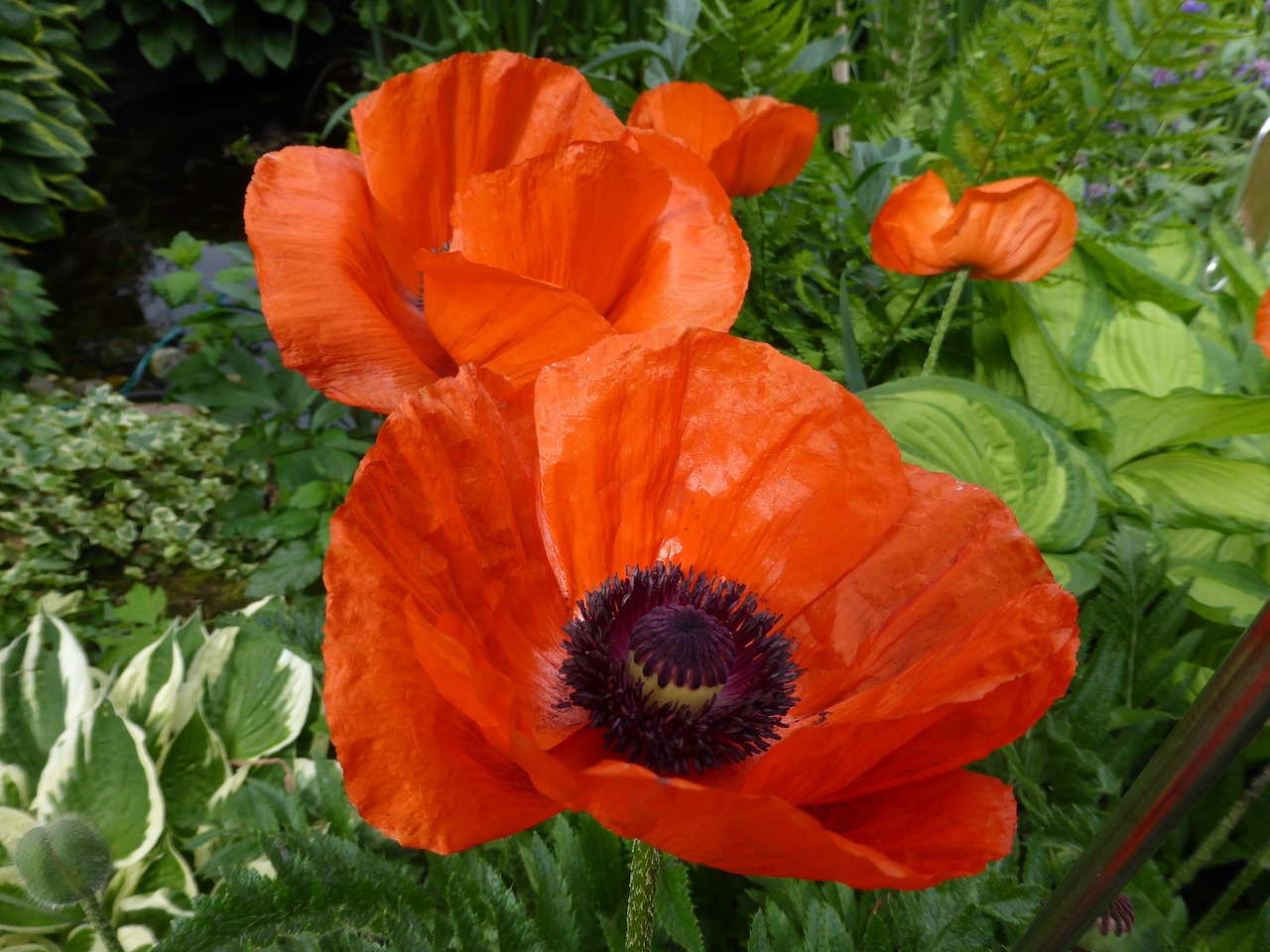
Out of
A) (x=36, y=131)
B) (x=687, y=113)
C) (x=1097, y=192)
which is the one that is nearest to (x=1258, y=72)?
(x=1097, y=192)

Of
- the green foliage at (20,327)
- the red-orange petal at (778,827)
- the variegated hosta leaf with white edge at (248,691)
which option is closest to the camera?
the red-orange petal at (778,827)

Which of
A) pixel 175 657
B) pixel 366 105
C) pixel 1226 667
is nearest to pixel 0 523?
pixel 175 657

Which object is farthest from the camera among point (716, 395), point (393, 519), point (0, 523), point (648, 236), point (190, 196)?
point (190, 196)

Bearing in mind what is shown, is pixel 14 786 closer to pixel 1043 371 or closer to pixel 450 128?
pixel 450 128

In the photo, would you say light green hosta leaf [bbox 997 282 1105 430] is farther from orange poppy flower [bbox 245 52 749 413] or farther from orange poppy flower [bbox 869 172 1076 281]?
orange poppy flower [bbox 245 52 749 413]

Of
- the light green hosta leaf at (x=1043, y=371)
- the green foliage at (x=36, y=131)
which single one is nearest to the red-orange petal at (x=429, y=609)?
the light green hosta leaf at (x=1043, y=371)

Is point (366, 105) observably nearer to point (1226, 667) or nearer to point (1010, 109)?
point (1226, 667)

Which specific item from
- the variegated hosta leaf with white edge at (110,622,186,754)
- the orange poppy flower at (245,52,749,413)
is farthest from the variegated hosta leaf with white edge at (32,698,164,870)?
the orange poppy flower at (245,52,749,413)

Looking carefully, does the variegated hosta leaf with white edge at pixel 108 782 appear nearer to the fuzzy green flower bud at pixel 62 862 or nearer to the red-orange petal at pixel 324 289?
the fuzzy green flower bud at pixel 62 862
